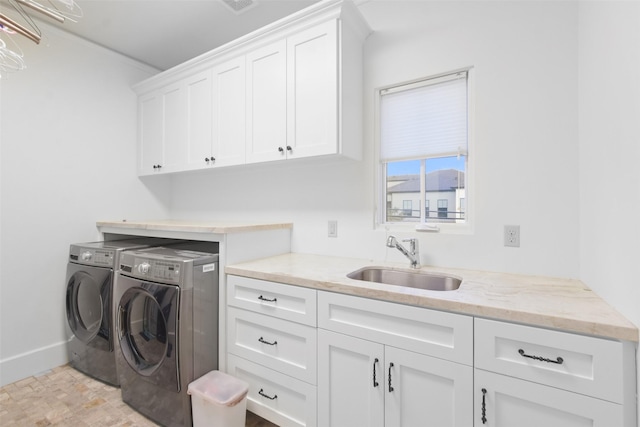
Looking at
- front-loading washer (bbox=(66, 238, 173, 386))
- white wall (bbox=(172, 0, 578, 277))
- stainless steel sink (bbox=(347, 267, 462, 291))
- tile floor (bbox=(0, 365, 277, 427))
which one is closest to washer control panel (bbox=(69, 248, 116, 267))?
front-loading washer (bbox=(66, 238, 173, 386))

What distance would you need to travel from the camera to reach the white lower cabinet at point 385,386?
45.2 inches

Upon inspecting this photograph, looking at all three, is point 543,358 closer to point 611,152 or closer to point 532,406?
point 532,406

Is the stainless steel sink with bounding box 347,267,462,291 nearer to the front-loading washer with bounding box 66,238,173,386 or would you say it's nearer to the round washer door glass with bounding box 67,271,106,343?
the front-loading washer with bounding box 66,238,173,386

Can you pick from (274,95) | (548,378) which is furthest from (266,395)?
(274,95)

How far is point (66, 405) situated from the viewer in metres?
1.86

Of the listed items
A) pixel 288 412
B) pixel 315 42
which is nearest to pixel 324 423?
pixel 288 412

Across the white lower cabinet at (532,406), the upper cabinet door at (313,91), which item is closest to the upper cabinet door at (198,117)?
the upper cabinet door at (313,91)

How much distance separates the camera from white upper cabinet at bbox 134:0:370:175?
1791mm

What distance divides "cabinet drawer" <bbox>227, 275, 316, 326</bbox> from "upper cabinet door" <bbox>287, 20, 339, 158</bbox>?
0.86 m

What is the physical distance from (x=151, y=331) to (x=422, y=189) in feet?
6.24

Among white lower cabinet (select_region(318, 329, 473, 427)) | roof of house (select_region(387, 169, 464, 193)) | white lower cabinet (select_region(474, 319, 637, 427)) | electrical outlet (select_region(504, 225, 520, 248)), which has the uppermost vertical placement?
roof of house (select_region(387, 169, 464, 193))

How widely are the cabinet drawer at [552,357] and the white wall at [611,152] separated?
0.53 ft

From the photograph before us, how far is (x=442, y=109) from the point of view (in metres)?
1.84

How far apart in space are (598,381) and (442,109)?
4.99ft
